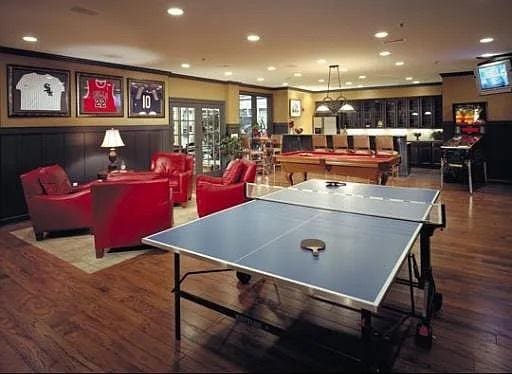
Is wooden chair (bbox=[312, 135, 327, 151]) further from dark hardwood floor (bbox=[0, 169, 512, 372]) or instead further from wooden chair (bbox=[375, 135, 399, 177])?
dark hardwood floor (bbox=[0, 169, 512, 372])

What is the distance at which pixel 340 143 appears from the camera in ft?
28.6

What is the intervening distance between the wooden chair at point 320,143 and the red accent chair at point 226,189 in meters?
3.80

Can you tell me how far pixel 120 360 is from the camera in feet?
7.62

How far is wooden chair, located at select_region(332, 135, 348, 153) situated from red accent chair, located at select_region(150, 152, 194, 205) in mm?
3655

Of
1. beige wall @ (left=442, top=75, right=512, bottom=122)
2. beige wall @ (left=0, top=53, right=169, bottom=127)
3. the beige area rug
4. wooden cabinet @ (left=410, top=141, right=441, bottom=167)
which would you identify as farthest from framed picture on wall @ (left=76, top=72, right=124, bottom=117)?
wooden cabinet @ (left=410, top=141, right=441, bottom=167)

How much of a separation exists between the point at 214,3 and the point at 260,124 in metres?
8.57

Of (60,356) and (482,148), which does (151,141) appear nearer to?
(60,356)

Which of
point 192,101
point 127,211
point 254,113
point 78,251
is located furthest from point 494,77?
point 254,113

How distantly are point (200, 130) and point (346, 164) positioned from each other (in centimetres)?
458

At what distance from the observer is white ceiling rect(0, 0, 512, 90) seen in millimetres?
3941

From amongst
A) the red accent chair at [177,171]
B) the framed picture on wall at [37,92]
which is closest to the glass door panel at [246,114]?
the red accent chair at [177,171]

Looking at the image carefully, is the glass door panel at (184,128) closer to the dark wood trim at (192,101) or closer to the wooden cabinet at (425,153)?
the dark wood trim at (192,101)

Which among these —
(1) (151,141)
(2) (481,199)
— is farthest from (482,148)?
(1) (151,141)

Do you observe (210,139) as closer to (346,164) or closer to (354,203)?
(346,164)
